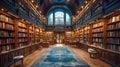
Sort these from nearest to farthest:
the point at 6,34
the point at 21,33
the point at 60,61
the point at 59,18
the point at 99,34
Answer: the point at 6,34 < the point at 60,61 < the point at 99,34 < the point at 21,33 < the point at 59,18

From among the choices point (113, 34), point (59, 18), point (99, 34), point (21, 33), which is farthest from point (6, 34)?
point (59, 18)

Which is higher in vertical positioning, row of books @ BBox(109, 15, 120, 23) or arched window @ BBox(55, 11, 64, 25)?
arched window @ BBox(55, 11, 64, 25)

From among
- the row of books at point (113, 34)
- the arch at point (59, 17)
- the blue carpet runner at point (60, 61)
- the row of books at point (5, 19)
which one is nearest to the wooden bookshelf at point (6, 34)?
the row of books at point (5, 19)

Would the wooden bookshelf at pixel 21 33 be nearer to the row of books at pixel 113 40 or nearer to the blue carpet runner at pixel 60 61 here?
the blue carpet runner at pixel 60 61

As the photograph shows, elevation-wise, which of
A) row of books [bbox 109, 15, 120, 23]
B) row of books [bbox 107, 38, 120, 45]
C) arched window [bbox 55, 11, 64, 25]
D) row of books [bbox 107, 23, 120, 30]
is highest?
arched window [bbox 55, 11, 64, 25]

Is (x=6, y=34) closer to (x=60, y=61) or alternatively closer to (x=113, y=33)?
(x=60, y=61)

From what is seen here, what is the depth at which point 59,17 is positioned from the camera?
19422mm

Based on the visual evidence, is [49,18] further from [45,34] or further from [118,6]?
[118,6]

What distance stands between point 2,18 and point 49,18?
14515mm

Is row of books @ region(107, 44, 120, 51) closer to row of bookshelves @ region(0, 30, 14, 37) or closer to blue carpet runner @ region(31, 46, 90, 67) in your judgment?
blue carpet runner @ region(31, 46, 90, 67)

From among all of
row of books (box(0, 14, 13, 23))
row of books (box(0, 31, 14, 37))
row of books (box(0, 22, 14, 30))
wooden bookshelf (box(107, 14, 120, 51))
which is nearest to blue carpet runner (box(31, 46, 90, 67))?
wooden bookshelf (box(107, 14, 120, 51))

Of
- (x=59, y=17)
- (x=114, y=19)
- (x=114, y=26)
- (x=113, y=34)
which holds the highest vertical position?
(x=59, y=17)

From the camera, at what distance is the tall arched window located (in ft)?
63.2

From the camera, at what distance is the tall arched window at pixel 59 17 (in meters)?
19.2
